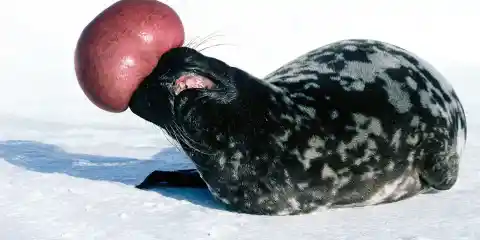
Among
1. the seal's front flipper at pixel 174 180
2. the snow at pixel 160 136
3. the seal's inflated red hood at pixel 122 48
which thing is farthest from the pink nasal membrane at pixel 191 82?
the seal's front flipper at pixel 174 180

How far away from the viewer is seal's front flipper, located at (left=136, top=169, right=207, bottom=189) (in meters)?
3.69

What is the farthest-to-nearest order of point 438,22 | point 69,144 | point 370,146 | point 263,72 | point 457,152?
1. point 438,22
2. point 263,72
3. point 69,144
4. point 457,152
5. point 370,146

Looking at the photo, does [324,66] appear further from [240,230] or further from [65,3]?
[65,3]

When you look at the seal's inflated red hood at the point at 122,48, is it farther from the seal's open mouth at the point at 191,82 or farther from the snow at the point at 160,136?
the snow at the point at 160,136

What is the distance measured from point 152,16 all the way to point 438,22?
884 centimetres

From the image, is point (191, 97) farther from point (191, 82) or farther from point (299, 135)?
point (299, 135)

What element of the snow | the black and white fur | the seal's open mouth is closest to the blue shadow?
the snow

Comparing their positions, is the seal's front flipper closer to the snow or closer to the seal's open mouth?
the snow

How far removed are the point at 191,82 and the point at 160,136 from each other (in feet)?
9.17

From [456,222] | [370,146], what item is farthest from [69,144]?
[456,222]

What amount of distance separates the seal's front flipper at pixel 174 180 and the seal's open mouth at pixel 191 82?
772 mm

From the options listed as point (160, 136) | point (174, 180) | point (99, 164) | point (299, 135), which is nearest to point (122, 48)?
point (299, 135)

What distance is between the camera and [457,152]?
136 inches

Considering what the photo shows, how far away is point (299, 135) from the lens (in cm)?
309
